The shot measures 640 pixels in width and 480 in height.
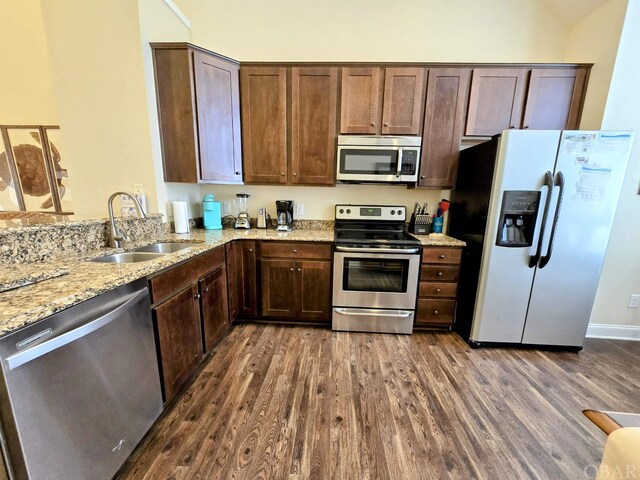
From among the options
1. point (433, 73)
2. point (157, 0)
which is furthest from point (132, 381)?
point (433, 73)

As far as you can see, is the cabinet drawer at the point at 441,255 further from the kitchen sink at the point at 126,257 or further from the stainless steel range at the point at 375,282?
the kitchen sink at the point at 126,257

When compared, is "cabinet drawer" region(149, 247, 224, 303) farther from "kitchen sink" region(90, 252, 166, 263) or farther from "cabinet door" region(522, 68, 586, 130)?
"cabinet door" region(522, 68, 586, 130)

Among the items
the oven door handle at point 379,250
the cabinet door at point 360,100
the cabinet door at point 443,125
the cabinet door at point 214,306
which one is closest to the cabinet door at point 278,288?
the cabinet door at point 214,306

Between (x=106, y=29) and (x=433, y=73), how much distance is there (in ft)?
8.88

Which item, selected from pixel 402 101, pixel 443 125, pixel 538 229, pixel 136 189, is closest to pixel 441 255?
pixel 538 229

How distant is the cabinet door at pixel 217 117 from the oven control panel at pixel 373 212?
1.19 meters

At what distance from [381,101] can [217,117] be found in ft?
5.05

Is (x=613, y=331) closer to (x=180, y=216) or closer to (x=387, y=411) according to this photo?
(x=387, y=411)

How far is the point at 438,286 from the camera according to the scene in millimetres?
2455

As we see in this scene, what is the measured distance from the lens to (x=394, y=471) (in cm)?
128

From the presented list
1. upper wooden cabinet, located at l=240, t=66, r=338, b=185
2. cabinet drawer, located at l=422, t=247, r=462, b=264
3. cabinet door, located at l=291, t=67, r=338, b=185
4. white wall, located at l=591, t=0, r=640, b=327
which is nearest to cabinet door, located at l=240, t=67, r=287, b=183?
upper wooden cabinet, located at l=240, t=66, r=338, b=185

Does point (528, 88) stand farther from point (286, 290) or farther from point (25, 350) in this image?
point (25, 350)

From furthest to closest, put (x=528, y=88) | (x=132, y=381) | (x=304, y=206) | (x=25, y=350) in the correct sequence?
(x=304, y=206) → (x=528, y=88) → (x=132, y=381) → (x=25, y=350)

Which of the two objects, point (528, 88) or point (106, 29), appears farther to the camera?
point (528, 88)
